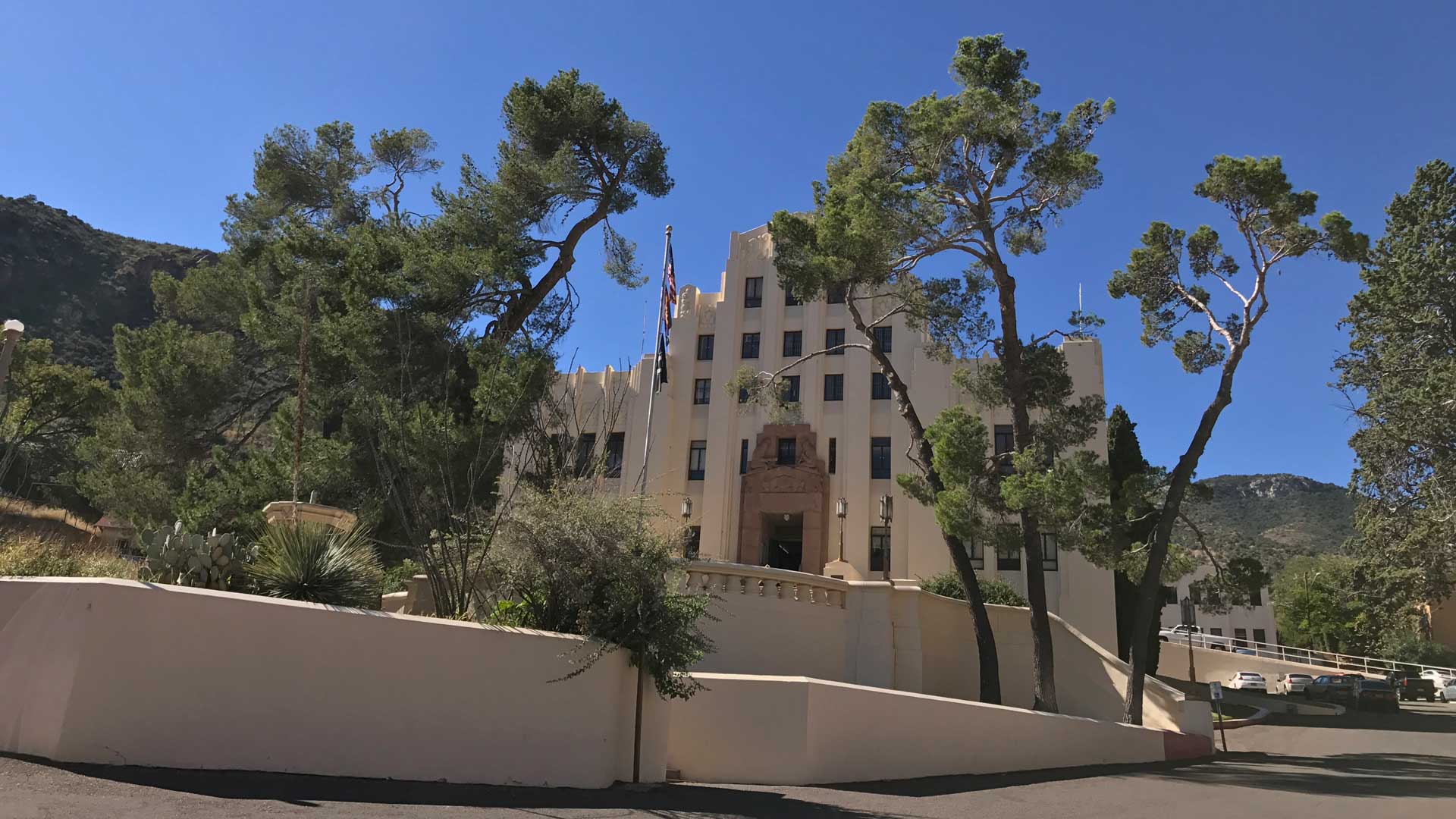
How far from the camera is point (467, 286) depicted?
20219 millimetres

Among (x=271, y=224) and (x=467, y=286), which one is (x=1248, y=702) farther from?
(x=271, y=224)

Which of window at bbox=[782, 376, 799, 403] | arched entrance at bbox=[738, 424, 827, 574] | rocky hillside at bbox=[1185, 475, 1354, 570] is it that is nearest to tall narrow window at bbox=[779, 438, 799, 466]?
arched entrance at bbox=[738, 424, 827, 574]

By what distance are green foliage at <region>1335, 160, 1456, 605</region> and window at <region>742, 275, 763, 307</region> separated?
18.2 m

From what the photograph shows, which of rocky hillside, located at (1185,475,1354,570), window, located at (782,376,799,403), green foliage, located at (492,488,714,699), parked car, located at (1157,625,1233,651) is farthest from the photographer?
rocky hillside, located at (1185,475,1354,570)

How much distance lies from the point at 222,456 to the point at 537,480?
499 inches

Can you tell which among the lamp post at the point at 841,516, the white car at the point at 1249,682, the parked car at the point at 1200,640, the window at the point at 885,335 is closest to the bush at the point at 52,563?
the lamp post at the point at 841,516

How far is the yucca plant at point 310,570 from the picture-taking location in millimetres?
7867

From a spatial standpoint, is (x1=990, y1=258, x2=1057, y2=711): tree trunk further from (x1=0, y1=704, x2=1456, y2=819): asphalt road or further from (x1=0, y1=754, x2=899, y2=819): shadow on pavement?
(x1=0, y1=754, x2=899, y2=819): shadow on pavement

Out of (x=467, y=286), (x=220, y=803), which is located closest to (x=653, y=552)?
(x=220, y=803)

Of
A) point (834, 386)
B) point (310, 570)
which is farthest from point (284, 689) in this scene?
point (834, 386)

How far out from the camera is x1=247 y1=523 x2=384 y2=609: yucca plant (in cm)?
787

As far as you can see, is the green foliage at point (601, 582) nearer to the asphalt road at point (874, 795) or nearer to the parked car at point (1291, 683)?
the asphalt road at point (874, 795)

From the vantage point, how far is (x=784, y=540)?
31.2 metres

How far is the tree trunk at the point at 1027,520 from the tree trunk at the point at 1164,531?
4.80 ft
